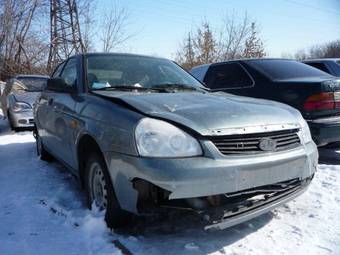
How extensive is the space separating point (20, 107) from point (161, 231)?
7017 millimetres

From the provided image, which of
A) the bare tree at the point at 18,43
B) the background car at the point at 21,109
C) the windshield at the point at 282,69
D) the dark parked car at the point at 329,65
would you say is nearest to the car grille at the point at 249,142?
the windshield at the point at 282,69

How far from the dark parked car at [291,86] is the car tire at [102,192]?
2.56 metres

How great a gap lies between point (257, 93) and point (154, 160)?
3.40m

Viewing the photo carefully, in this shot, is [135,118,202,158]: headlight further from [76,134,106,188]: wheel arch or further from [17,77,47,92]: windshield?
[17,77,47,92]: windshield

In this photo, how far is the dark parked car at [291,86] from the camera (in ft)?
15.9

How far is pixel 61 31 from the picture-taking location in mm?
22266

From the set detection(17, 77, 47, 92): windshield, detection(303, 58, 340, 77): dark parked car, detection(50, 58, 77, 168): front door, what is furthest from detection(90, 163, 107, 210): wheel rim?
detection(17, 77, 47, 92): windshield

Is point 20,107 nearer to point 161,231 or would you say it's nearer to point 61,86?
point 61,86

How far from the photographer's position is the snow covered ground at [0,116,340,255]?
280 centimetres

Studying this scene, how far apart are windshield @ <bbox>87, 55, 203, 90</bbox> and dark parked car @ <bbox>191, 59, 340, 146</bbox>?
1.24 meters

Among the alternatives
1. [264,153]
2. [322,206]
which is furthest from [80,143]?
[322,206]

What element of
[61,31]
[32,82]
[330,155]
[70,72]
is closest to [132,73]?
[70,72]

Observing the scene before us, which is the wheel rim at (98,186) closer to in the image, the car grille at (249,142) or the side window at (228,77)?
the car grille at (249,142)

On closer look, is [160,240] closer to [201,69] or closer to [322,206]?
[322,206]
